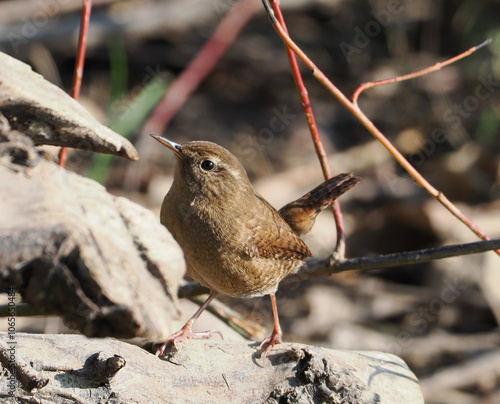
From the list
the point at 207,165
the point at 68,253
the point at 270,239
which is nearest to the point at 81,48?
the point at 207,165

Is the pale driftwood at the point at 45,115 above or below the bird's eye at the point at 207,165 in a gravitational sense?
above

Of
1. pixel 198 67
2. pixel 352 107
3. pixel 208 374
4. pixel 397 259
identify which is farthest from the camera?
pixel 198 67

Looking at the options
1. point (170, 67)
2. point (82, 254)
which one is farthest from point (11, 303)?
point (170, 67)

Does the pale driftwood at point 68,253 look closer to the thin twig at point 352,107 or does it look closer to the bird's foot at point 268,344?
the bird's foot at point 268,344

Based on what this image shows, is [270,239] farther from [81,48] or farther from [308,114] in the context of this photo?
[81,48]

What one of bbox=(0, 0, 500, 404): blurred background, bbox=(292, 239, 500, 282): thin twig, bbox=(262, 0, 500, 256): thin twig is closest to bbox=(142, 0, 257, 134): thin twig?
bbox=(0, 0, 500, 404): blurred background

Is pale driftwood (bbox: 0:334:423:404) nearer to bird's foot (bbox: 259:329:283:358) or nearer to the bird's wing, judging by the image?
bird's foot (bbox: 259:329:283:358)

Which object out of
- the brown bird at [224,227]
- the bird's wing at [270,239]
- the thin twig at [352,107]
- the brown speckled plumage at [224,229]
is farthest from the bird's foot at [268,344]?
the thin twig at [352,107]
